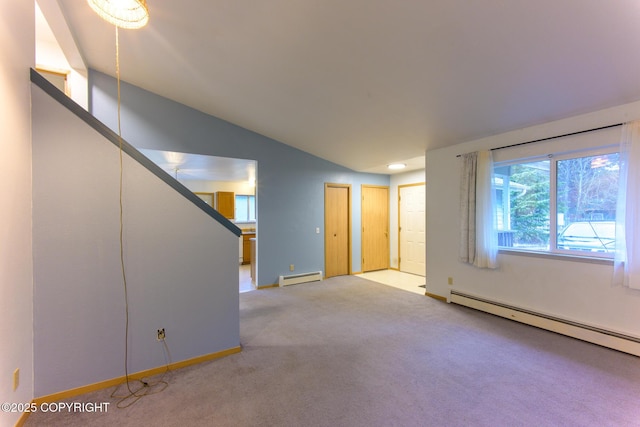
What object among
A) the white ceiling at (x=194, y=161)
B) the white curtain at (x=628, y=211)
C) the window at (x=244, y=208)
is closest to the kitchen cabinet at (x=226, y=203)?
the window at (x=244, y=208)

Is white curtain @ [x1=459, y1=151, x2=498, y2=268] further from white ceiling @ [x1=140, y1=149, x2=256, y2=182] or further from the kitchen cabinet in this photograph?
the kitchen cabinet

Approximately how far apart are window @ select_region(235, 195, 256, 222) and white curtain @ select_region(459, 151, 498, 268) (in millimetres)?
6133

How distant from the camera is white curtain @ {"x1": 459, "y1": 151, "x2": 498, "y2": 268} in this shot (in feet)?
11.7

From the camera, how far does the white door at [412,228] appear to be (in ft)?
19.1

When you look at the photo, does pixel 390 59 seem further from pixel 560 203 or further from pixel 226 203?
pixel 226 203

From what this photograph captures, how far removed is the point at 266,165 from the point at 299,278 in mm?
2254

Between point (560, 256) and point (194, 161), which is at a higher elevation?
point (194, 161)

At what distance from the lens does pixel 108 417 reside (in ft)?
5.88

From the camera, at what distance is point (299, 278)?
5.23 meters

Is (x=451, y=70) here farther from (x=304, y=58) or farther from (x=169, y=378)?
(x=169, y=378)

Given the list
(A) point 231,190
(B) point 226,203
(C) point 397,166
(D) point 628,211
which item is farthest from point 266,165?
(D) point 628,211

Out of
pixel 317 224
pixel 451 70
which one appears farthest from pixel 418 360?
pixel 317 224

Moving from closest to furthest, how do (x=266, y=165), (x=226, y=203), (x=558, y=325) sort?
A: (x=558, y=325), (x=266, y=165), (x=226, y=203)

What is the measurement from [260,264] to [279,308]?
122 cm
